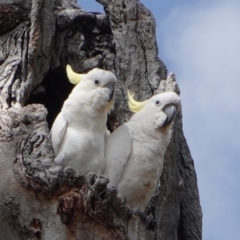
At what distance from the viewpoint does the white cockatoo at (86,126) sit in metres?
5.71

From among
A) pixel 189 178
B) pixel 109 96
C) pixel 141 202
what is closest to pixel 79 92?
pixel 109 96

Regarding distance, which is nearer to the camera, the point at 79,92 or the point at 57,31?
the point at 79,92

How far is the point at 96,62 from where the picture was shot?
6516mm

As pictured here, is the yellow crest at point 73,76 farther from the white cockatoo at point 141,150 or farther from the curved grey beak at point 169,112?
the curved grey beak at point 169,112

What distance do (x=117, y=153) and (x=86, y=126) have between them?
215 mm

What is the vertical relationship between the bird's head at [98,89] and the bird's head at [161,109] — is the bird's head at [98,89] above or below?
below

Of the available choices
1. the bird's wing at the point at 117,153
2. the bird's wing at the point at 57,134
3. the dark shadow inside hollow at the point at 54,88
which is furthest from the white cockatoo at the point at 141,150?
the dark shadow inside hollow at the point at 54,88

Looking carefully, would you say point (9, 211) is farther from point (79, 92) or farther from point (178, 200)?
point (178, 200)

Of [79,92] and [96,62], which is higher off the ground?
[96,62]

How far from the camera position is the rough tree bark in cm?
552

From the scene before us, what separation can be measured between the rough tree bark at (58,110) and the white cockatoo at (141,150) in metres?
0.15

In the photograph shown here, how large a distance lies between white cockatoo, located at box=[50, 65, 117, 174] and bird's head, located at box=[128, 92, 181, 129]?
229mm

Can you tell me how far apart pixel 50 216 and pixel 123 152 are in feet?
1.73

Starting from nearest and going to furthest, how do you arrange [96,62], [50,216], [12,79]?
[50,216], [12,79], [96,62]
